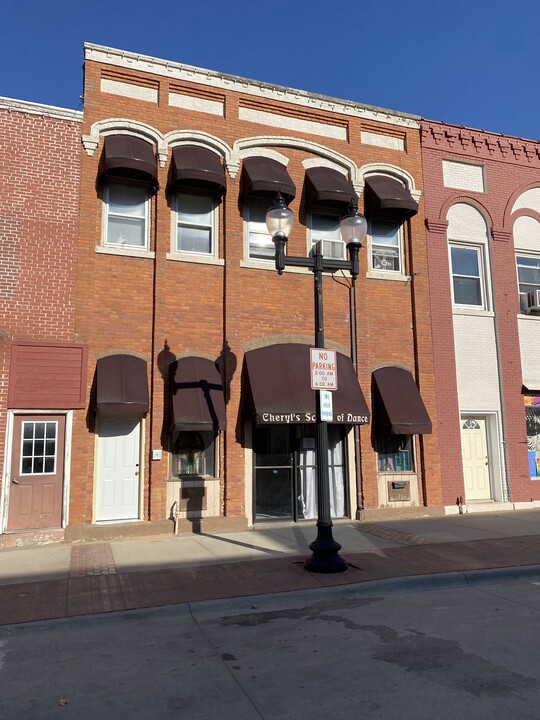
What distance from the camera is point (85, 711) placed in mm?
4211

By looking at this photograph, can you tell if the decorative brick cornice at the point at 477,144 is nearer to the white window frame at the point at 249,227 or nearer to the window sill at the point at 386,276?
the window sill at the point at 386,276

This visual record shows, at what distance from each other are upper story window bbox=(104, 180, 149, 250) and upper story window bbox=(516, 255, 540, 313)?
9.75m

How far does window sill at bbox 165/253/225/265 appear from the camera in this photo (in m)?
11.9

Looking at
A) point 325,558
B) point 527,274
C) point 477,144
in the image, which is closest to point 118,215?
point 325,558

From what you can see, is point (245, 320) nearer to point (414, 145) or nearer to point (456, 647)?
point (414, 145)

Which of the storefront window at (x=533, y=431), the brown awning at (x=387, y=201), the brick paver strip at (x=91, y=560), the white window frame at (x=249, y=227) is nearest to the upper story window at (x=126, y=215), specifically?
the white window frame at (x=249, y=227)

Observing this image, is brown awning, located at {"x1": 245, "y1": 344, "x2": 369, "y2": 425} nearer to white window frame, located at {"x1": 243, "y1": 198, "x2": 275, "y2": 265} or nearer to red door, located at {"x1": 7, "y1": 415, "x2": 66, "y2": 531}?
white window frame, located at {"x1": 243, "y1": 198, "x2": 275, "y2": 265}

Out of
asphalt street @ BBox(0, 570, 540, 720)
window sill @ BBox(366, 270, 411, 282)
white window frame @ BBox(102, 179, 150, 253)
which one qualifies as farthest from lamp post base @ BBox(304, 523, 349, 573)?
window sill @ BBox(366, 270, 411, 282)

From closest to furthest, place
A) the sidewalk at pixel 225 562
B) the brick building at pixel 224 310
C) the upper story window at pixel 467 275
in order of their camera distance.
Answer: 1. the sidewalk at pixel 225 562
2. the brick building at pixel 224 310
3. the upper story window at pixel 467 275

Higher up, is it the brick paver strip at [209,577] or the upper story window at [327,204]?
the upper story window at [327,204]

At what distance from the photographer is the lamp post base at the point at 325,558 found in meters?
7.95

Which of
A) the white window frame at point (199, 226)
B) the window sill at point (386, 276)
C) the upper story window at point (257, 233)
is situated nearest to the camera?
the white window frame at point (199, 226)

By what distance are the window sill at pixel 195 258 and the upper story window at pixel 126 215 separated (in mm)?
606

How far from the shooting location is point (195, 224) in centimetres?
1232
